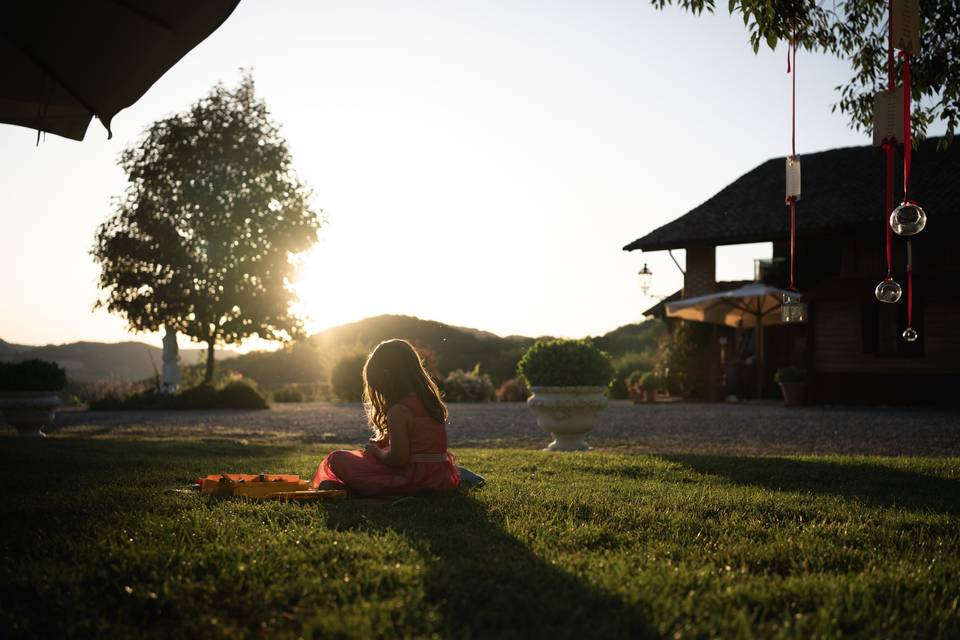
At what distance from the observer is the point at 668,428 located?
1235 cm

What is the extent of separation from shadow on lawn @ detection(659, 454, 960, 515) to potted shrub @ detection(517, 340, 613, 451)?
72.3 inches

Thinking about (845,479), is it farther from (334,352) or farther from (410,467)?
(334,352)

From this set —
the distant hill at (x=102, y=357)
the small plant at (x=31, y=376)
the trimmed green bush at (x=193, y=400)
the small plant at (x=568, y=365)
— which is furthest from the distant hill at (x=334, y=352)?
the small plant at (x=568, y=365)

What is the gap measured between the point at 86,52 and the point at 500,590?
12.2 ft

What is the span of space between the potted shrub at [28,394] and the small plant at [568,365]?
268 inches

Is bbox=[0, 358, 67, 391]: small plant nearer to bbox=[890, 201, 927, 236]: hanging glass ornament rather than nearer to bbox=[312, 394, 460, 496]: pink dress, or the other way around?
bbox=[312, 394, 460, 496]: pink dress

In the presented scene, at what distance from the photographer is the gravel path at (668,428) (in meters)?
9.78

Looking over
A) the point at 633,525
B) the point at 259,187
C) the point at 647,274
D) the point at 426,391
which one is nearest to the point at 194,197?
the point at 259,187

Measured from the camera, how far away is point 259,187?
78.3 feet

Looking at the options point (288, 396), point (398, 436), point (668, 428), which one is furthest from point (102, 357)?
point (398, 436)

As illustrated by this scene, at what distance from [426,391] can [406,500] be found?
68 cm

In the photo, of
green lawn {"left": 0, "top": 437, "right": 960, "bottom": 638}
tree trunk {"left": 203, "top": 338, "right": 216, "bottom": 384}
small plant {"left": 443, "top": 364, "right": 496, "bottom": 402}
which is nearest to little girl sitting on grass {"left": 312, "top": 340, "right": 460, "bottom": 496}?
green lawn {"left": 0, "top": 437, "right": 960, "bottom": 638}

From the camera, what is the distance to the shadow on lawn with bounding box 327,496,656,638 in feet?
7.74

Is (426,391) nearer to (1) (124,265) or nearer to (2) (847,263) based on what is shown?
(2) (847,263)
